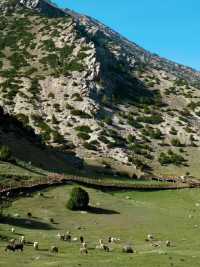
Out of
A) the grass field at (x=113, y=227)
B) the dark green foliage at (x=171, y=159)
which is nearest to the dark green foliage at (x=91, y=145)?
the dark green foliage at (x=171, y=159)

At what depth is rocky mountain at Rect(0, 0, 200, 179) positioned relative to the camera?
106438 millimetres

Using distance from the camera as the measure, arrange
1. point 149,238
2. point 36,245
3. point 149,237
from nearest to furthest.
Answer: point 36,245, point 149,238, point 149,237

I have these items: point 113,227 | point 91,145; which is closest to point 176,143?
point 91,145

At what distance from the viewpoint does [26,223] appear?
156 ft

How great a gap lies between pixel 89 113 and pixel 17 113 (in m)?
14.1

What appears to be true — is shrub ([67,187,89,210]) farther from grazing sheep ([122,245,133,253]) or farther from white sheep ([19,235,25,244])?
grazing sheep ([122,245,133,253])

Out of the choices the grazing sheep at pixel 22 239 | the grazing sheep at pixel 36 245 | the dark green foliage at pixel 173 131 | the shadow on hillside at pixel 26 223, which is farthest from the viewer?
the dark green foliage at pixel 173 131

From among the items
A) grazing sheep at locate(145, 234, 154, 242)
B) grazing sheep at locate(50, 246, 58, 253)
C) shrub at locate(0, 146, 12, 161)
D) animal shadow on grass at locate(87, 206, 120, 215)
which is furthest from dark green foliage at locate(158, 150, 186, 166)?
grazing sheep at locate(50, 246, 58, 253)

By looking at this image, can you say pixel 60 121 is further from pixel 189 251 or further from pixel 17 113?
pixel 189 251

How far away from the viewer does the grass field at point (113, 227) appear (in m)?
33.3

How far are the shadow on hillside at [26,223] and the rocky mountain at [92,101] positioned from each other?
49428mm

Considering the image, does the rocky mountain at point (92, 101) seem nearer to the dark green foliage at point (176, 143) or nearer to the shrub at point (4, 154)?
the dark green foliage at point (176, 143)

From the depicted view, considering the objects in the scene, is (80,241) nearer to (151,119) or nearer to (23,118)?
(23,118)

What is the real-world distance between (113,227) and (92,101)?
71.7 metres
